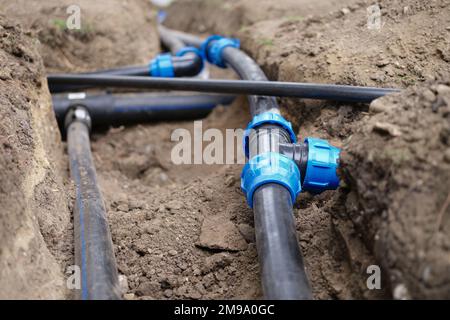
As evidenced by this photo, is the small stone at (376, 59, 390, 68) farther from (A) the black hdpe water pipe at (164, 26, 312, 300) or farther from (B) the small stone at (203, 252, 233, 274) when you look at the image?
(B) the small stone at (203, 252, 233, 274)

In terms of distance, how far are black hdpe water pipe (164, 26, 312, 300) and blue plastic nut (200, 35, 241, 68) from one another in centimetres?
108

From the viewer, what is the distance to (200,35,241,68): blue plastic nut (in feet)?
9.14

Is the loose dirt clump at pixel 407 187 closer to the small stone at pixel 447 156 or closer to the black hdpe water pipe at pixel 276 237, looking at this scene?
the small stone at pixel 447 156

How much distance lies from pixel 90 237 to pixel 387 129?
107 centimetres

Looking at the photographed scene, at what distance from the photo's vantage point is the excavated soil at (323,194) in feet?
3.90

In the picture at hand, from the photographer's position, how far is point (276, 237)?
143cm

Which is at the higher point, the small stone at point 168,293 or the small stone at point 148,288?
the small stone at point 148,288

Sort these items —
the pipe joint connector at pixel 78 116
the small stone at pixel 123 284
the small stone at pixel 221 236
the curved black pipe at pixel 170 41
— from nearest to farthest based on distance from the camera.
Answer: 1. the small stone at pixel 123 284
2. the small stone at pixel 221 236
3. the pipe joint connector at pixel 78 116
4. the curved black pipe at pixel 170 41

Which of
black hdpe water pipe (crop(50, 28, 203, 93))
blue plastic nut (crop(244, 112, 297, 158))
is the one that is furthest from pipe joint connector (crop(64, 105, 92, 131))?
blue plastic nut (crop(244, 112, 297, 158))

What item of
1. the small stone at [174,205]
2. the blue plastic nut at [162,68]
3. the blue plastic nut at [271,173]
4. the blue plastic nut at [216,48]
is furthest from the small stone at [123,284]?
the blue plastic nut at [216,48]

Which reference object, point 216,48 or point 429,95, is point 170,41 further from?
point 429,95

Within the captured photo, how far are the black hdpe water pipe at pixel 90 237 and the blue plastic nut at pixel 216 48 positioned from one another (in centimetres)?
103

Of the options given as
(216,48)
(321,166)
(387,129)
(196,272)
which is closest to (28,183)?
(196,272)
